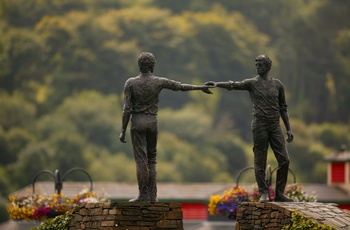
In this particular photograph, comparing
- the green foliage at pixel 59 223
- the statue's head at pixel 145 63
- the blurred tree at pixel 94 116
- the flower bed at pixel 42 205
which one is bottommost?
the green foliage at pixel 59 223

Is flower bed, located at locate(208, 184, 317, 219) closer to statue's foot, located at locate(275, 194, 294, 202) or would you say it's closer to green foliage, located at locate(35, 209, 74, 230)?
statue's foot, located at locate(275, 194, 294, 202)

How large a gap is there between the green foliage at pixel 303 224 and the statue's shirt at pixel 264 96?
8.60ft

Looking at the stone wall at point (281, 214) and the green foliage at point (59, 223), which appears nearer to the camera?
the stone wall at point (281, 214)

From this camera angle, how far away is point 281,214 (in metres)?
27.1

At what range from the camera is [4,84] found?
11200cm

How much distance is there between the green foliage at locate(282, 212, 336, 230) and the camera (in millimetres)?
26094

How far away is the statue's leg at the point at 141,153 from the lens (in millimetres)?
27000

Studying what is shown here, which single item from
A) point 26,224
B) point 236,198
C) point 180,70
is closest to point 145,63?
point 236,198

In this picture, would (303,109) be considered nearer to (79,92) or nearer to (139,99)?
(79,92)

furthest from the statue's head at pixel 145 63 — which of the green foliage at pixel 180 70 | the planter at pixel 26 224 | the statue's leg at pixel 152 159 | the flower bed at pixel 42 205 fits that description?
the green foliage at pixel 180 70

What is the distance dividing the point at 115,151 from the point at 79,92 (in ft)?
39.8

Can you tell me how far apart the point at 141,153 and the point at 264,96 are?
302cm

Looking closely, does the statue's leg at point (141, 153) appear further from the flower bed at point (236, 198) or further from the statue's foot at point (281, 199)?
the flower bed at point (236, 198)

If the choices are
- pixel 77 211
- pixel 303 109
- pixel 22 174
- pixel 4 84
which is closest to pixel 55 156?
pixel 22 174
